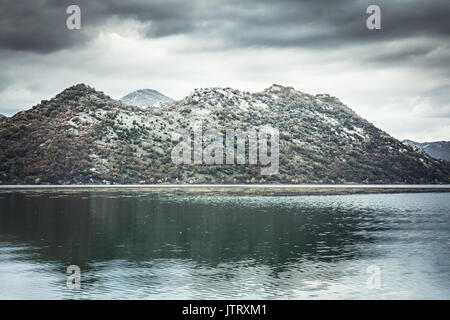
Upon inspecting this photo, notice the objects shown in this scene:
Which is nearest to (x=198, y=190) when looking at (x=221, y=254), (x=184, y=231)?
(x=184, y=231)

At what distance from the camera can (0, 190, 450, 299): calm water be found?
3045cm

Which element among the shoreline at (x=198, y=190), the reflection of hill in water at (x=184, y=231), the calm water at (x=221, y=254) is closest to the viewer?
the calm water at (x=221, y=254)

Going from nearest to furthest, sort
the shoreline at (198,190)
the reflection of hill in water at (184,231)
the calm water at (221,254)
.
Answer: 1. the calm water at (221,254)
2. the reflection of hill in water at (184,231)
3. the shoreline at (198,190)

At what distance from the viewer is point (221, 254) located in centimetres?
4231

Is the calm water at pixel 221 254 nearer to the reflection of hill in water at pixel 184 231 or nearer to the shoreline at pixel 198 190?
the reflection of hill in water at pixel 184 231

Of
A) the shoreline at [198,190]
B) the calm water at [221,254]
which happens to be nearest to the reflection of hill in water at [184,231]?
the calm water at [221,254]

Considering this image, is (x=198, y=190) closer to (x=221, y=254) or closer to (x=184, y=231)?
(x=184, y=231)

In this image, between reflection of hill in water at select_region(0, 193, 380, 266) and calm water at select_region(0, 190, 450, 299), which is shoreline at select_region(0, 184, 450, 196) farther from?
calm water at select_region(0, 190, 450, 299)

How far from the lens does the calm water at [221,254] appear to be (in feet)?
99.9

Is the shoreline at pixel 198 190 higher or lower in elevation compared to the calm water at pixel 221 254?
higher

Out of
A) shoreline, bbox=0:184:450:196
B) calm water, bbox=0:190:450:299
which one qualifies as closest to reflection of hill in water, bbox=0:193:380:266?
calm water, bbox=0:190:450:299

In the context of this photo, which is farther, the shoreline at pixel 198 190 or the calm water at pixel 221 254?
the shoreline at pixel 198 190

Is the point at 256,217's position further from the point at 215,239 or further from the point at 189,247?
the point at 189,247
